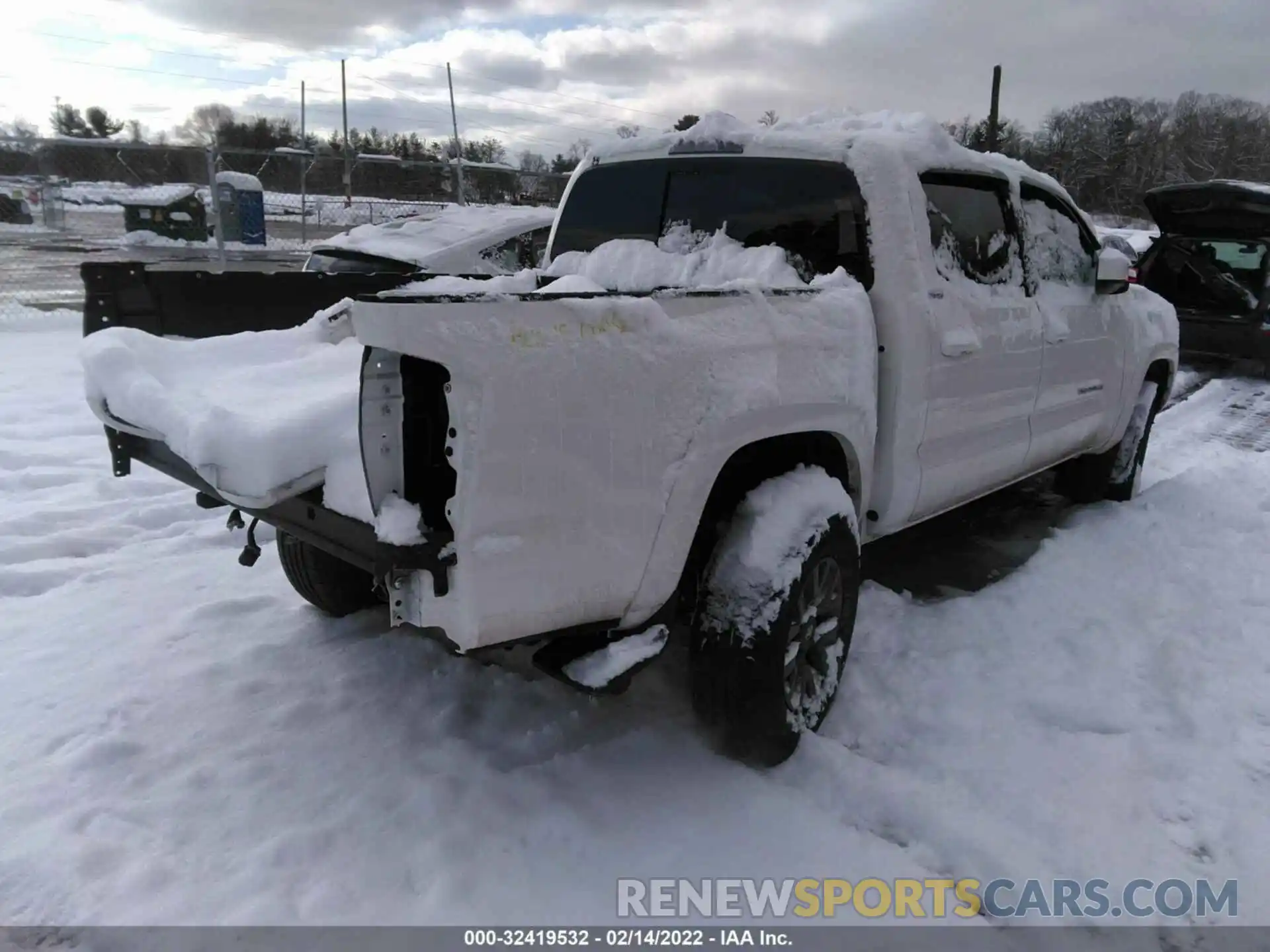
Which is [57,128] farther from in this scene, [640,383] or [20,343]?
[640,383]

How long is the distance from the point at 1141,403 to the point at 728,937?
4.92 meters

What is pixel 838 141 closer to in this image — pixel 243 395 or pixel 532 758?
pixel 243 395

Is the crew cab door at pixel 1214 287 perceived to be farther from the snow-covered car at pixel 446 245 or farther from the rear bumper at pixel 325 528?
the rear bumper at pixel 325 528

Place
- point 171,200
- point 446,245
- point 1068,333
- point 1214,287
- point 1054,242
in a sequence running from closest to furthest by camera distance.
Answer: point 1068,333 → point 1054,242 → point 446,245 → point 1214,287 → point 171,200

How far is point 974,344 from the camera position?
3.56 meters

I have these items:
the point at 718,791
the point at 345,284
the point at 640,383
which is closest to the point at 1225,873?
the point at 718,791

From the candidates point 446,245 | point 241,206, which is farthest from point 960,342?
point 241,206

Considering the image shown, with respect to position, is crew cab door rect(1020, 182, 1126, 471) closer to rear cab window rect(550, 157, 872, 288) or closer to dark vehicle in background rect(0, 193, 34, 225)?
rear cab window rect(550, 157, 872, 288)

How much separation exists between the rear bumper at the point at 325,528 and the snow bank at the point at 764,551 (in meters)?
0.96

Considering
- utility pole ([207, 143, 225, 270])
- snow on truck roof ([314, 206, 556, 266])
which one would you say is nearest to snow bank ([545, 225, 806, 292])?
snow on truck roof ([314, 206, 556, 266])

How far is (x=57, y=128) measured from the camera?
3881 centimetres

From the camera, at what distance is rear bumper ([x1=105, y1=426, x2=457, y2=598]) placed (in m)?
2.03

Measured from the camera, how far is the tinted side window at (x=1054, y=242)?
4359mm

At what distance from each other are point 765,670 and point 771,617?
167 mm
